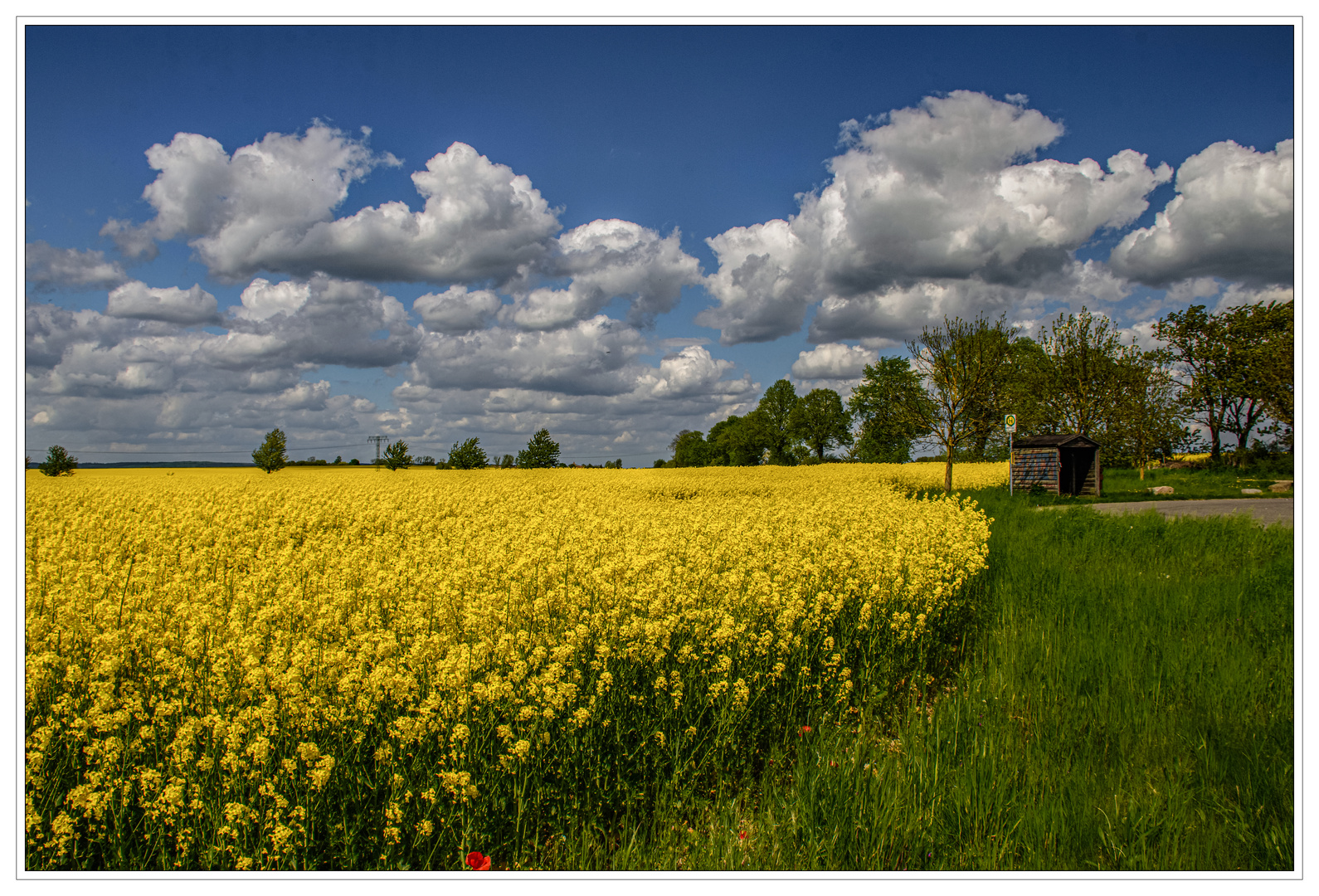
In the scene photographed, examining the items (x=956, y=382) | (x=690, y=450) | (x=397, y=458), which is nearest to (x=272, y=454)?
(x=397, y=458)

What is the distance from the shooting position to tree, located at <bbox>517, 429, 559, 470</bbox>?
37638 millimetres

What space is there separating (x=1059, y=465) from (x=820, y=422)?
132 ft

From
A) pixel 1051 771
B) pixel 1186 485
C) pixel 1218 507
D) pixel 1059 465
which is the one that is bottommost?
pixel 1051 771

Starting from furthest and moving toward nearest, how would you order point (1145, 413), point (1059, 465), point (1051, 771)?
point (1145, 413) < point (1059, 465) < point (1051, 771)

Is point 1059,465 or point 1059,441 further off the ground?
point 1059,441

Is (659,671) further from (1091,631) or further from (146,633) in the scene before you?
(1091,631)

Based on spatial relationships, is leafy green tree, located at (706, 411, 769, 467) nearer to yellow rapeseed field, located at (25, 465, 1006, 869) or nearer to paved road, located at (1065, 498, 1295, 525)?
paved road, located at (1065, 498, 1295, 525)

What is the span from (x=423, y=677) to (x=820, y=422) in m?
59.8

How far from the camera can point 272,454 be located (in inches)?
982

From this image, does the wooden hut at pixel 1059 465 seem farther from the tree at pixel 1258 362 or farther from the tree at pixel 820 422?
the tree at pixel 820 422

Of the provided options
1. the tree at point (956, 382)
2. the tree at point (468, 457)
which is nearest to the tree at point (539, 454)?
the tree at point (468, 457)

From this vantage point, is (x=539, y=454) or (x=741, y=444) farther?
(x=741, y=444)

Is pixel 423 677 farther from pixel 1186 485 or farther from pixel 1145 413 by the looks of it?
pixel 1145 413

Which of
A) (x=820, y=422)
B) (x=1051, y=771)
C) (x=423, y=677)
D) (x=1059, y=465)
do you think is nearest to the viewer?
(x=1051, y=771)
